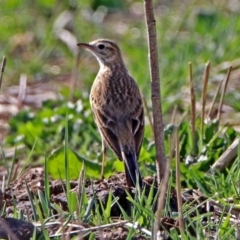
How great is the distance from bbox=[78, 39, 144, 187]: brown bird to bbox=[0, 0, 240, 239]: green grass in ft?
0.97

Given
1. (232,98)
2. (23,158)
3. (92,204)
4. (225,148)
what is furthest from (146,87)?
(92,204)

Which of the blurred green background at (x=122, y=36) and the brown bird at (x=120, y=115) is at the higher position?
the blurred green background at (x=122, y=36)

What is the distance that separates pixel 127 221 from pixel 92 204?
28 cm

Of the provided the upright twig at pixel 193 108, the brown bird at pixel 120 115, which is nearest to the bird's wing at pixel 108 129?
the brown bird at pixel 120 115

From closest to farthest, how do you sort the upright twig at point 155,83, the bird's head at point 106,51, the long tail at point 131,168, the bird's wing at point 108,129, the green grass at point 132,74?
the green grass at point 132,74 → the upright twig at point 155,83 → the long tail at point 131,168 → the bird's wing at point 108,129 → the bird's head at point 106,51

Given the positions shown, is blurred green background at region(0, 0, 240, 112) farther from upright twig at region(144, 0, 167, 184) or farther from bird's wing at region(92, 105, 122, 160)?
upright twig at region(144, 0, 167, 184)

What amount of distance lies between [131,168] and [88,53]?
5841mm

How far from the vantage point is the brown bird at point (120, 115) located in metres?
6.34

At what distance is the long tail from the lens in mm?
5871

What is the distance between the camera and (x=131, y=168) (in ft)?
19.9

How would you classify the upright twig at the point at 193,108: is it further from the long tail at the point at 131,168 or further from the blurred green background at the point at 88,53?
the blurred green background at the point at 88,53

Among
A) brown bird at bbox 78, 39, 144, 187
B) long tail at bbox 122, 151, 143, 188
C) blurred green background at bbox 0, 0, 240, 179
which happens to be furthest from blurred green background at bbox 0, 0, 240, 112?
long tail at bbox 122, 151, 143, 188

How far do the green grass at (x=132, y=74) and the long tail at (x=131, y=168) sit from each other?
0.91ft

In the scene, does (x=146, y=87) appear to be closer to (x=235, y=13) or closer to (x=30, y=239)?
(x=235, y=13)
